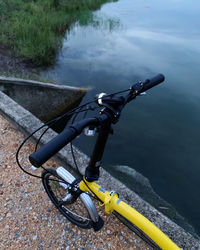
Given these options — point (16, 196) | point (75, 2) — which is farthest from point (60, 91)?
point (75, 2)

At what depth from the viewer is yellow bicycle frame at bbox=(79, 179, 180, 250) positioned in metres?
1.49

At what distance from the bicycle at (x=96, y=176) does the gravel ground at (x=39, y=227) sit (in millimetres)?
113

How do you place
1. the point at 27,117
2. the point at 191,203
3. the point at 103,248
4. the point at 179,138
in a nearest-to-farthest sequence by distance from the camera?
the point at 103,248, the point at 27,117, the point at 191,203, the point at 179,138

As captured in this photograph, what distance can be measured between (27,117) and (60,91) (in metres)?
3.17

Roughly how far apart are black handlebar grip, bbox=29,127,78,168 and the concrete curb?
1.69m

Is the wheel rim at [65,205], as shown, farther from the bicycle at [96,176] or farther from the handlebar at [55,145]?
the handlebar at [55,145]

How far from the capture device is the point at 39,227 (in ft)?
7.64

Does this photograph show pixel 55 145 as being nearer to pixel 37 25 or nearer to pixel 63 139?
pixel 63 139

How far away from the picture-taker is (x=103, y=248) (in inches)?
86.0

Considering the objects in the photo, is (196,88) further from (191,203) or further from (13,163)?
(13,163)

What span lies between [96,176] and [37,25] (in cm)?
964

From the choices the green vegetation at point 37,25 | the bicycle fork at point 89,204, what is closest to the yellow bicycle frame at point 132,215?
the bicycle fork at point 89,204

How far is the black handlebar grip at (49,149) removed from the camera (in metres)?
1.02

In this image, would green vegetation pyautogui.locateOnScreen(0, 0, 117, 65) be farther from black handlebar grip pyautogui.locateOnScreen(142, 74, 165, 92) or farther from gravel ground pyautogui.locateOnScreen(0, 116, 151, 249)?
black handlebar grip pyautogui.locateOnScreen(142, 74, 165, 92)
